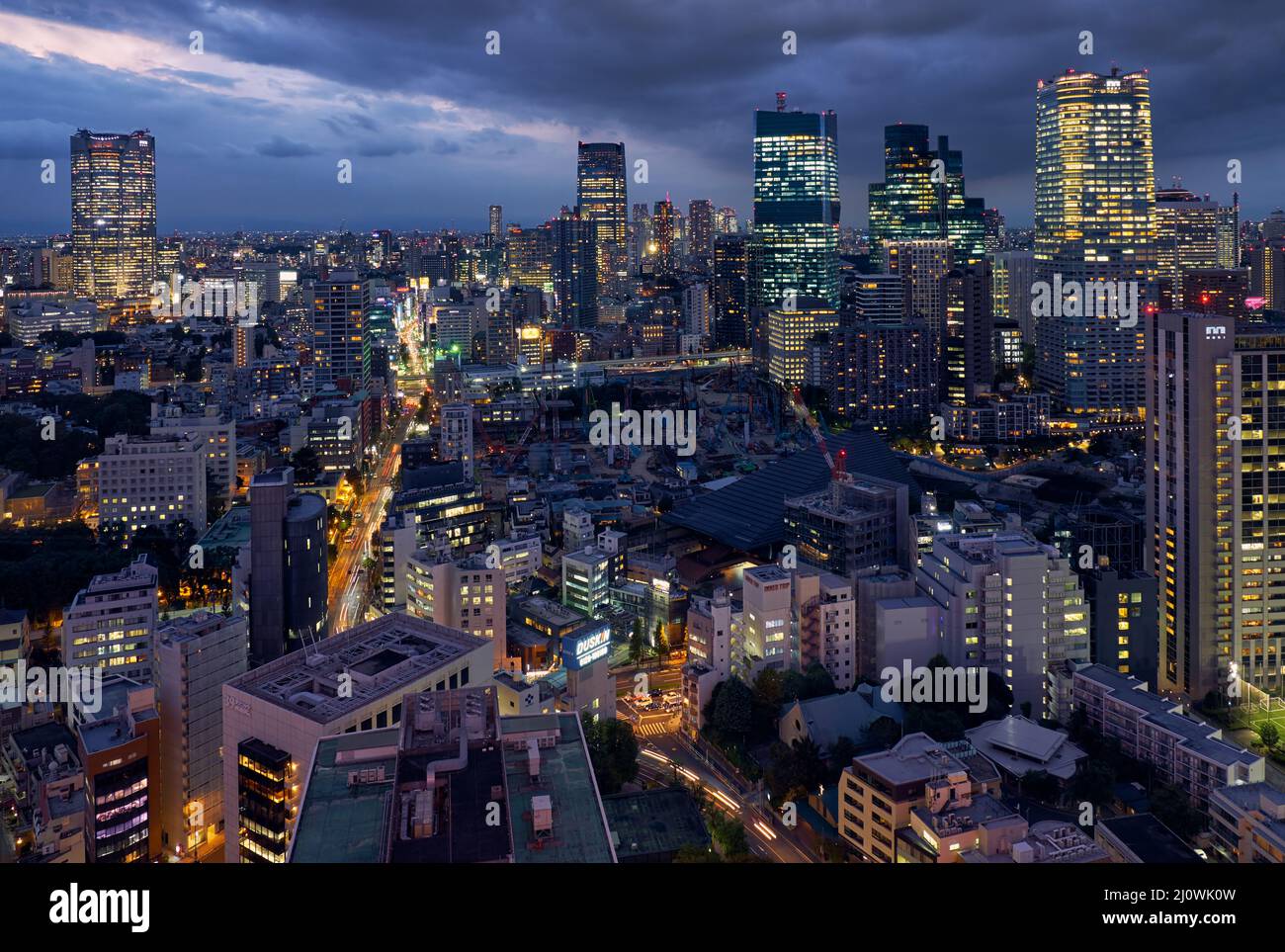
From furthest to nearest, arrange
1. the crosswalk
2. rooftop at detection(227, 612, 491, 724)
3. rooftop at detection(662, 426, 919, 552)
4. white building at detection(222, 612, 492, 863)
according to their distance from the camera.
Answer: rooftop at detection(662, 426, 919, 552), the crosswalk, rooftop at detection(227, 612, 491, 724), white building at detection(222, 612, 492, 863)

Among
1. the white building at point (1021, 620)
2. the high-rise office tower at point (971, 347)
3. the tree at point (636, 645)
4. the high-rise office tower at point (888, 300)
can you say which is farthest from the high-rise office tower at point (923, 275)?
the white building at point (1021, 620)

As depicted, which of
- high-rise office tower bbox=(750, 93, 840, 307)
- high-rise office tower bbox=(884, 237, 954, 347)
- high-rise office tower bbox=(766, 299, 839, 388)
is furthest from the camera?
high-rise office tower bbox=(750, 93, 840, 307)

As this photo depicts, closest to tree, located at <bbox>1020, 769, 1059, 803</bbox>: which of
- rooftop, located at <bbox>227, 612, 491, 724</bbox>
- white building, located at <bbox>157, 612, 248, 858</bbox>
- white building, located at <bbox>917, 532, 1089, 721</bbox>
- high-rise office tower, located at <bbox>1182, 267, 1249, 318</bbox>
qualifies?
white building, located at <bbox>917, 532, 1089, 721</bbox>

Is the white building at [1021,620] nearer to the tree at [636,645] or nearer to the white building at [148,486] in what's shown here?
the tree at [636,645]

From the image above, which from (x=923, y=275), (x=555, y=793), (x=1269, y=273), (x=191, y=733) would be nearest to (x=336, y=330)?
(x=923, y=275)

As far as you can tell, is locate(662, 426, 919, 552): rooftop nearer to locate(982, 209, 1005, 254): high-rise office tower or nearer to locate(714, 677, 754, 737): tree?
locate(714, 677, 754, 737): tree

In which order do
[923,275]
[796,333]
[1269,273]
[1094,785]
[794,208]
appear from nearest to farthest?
1. [1094,785]
2. [1269,273]
3. [923,275]
4. [796,333]
5. [794,208]

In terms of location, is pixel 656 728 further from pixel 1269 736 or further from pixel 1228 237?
pixel 1228 237
